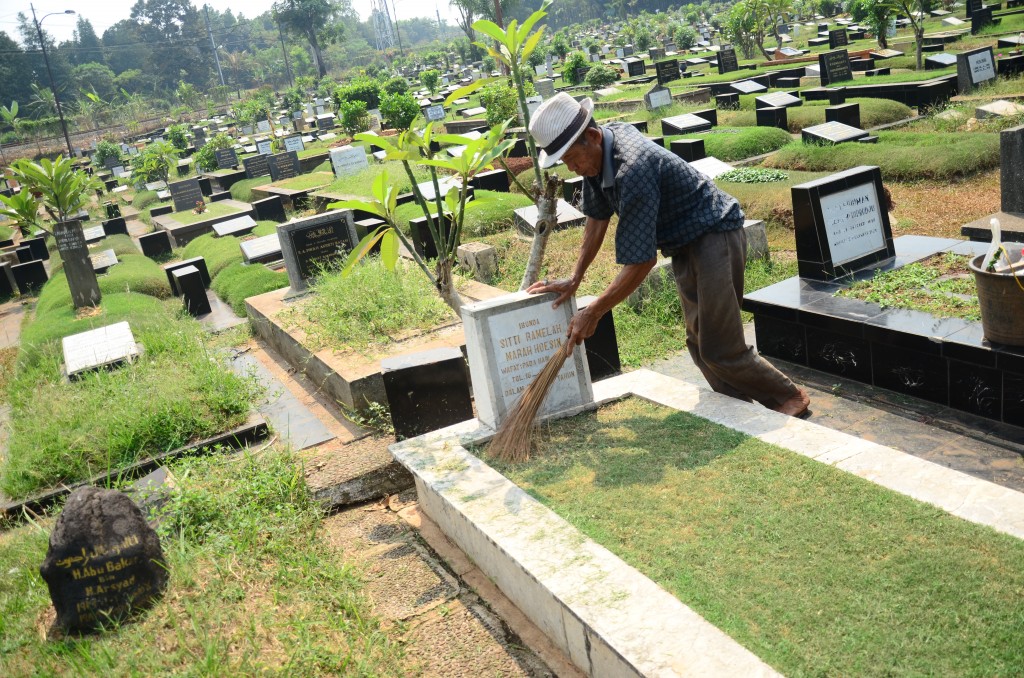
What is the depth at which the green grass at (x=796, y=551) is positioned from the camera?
2.30m

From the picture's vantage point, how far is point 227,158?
28000mm

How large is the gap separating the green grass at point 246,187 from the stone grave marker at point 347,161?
305cm

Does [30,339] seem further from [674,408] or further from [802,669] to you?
[802,669]

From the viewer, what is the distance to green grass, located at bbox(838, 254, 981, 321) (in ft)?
15.4

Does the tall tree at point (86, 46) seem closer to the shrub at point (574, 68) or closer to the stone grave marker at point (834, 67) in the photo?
the shrub at point (574, 68)

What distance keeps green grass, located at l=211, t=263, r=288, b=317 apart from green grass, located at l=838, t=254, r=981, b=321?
700cm

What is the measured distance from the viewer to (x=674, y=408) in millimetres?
4105

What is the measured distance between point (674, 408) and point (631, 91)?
921 inches

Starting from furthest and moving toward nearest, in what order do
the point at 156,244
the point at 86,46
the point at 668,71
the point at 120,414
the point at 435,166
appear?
the point at 86,46
the point at 668,71
the point at 156,244
the point at 120,414
the point at 435,166

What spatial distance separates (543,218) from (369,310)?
310cm

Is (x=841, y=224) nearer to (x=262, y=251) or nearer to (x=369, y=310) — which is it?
(x=369, y=310)

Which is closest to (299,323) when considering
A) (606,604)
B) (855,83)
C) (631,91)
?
(606,604)

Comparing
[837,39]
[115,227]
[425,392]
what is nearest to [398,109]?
[115,227]

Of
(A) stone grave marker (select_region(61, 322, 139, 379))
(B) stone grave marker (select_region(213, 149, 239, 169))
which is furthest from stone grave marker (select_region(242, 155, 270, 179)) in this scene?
(A) stone grave marker (select_region(61, 322, 139, 379))
